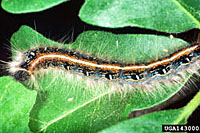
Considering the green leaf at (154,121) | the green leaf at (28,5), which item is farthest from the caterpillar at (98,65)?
the green leaf at (28,5)

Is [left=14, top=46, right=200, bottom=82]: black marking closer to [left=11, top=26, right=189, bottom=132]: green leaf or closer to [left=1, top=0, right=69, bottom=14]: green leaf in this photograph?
[left=11, top=26, right=189, bottom=132]: green leaf

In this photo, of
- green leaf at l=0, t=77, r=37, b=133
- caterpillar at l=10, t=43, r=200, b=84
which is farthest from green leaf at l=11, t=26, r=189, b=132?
green leaf at l=0, t=77, r=37, b=133

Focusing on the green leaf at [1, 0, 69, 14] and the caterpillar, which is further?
the caterpillar

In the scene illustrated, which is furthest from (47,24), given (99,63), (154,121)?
(154,121)

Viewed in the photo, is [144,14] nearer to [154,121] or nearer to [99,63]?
[99,63]

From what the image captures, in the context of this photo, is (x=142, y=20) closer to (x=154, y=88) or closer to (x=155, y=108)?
(x=154, y=88)

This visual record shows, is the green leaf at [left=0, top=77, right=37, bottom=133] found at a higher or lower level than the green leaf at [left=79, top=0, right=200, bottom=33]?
lower

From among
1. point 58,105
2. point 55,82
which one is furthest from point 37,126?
point 55,82
